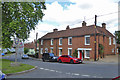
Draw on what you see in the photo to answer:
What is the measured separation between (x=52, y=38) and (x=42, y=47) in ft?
21.1

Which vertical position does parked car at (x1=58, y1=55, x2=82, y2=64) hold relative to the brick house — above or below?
below

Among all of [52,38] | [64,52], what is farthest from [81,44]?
[52,38]

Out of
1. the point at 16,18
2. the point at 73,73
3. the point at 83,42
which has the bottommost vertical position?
the point at 73,73

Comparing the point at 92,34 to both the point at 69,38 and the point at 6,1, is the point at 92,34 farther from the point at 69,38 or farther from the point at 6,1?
the point at 6,1

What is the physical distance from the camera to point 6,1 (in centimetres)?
1866

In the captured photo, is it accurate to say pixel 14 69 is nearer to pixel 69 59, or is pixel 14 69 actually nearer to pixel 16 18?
pixel 16 18

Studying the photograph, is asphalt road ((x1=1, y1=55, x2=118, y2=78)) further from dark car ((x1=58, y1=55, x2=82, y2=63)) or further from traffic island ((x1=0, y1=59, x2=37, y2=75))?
dark car ((x1=58, y1=55, x2=82, y2=63))

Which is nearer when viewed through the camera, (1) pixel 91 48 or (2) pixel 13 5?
(2) pixel 13 5

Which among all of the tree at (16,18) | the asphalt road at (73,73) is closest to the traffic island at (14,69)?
the asphalt road at (73,73)

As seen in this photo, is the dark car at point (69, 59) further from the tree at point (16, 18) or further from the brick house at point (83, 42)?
the tree at point (16, 18)

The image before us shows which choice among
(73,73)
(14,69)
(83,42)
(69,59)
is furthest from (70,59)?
(14,69)

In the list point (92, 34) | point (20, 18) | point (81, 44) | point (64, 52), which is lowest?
point (64, 52)

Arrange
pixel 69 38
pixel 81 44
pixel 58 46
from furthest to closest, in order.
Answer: pixel 58 46, pixel 69 38, pixel 81 44

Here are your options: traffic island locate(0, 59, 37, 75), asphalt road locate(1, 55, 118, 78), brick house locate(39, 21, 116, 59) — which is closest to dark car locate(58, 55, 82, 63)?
brick house locate(39, 21, 116, 59)
